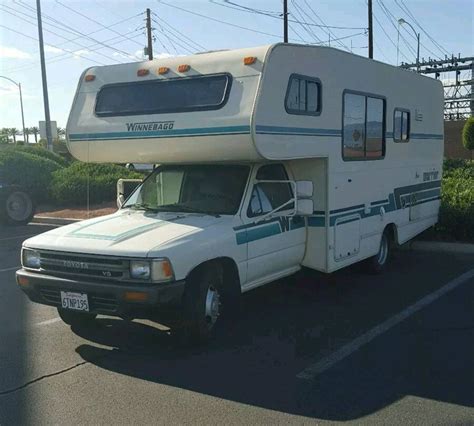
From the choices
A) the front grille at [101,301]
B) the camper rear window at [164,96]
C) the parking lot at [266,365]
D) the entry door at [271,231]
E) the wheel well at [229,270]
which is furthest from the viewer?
the entry door at [271,231]

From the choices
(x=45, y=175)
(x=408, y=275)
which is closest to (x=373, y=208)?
(x=408, y=275)

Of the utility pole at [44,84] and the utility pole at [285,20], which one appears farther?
the utility pole at [44,84]

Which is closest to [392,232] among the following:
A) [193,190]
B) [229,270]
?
[193,190]

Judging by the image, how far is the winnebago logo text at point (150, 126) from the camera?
6059 millimetres

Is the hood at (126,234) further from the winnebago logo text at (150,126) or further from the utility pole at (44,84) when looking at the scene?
the utility pole at (44,84)

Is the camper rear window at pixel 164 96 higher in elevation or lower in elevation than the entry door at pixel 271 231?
higher

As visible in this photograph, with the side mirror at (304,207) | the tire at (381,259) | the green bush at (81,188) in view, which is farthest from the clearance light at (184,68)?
the green bush at (81,188)

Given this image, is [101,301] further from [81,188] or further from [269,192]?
[81,188]

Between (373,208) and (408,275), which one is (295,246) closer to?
(373,208)

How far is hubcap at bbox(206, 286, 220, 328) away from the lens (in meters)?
5.44

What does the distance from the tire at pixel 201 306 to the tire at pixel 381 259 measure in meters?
3.37

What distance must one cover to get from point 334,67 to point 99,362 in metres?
4.13

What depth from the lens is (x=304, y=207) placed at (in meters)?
6.35

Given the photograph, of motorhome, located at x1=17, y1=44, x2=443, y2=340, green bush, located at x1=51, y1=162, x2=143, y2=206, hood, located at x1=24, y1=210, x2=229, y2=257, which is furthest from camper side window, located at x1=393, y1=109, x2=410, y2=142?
green bush, located at x1=51, y1=162, x2=143, y2=206
